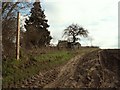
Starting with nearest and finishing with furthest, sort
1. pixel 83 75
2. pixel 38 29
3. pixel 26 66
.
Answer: pixel 83 75 → pixel 26 66 → pixel 38 29

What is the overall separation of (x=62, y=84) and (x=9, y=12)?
806cm

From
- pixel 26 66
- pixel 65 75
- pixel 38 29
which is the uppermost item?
pixel 38 29

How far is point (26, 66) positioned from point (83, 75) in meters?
4.01

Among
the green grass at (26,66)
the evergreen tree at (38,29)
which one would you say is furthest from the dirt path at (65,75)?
the evergreen tree at (38,29)

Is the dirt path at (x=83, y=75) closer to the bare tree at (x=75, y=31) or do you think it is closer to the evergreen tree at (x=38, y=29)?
the evergreen tree at (x=38, y=29)

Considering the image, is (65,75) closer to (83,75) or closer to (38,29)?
(83,75)

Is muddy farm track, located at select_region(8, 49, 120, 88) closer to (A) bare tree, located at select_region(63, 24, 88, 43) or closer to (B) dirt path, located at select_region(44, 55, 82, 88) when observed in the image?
(B) dirt path, located at select_region(44, 55, 82, 88)

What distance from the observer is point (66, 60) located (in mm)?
23703

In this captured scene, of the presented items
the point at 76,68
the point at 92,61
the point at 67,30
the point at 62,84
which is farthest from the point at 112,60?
the point at 67,30

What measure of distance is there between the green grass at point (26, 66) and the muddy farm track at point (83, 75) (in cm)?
60

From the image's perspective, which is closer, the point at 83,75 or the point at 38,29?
the point at 83,75

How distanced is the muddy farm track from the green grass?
60 cm

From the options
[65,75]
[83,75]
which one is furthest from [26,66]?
[83,75]

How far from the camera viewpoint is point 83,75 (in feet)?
63.1
